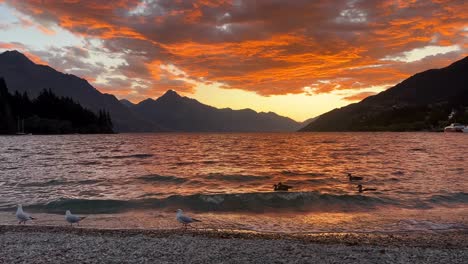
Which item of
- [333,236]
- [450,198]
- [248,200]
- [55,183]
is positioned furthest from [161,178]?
[333,236]

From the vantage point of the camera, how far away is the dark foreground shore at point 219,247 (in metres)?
13.1

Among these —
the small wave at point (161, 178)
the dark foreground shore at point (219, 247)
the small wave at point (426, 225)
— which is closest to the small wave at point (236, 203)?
the small wave at point (426, 225)

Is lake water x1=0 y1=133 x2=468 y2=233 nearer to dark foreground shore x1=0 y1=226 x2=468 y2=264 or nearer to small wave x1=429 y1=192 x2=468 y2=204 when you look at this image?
small wave x1=429 y1=192 x2=468 y2=204

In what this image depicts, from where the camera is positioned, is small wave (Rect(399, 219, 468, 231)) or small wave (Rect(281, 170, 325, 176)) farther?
small wave (Rect(281, 170, 325, 176))

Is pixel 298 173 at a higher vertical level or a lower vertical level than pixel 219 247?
lower

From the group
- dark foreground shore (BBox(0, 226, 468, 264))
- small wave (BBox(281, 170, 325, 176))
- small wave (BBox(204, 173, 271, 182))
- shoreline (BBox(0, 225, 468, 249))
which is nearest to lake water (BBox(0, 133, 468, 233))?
small wave (BBox(204, 173, 271, 182))

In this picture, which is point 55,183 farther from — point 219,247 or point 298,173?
point 219,247

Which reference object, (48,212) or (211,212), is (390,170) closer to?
(211,212)

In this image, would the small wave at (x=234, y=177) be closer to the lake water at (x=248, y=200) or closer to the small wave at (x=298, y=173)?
the lake water at (x=248, y=200)

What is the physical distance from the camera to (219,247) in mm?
14781

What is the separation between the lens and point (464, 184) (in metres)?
35.4

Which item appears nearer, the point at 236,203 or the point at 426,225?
the point at 426,225

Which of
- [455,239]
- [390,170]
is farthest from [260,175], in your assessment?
[455,239]

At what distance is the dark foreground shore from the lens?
1312 centimetres
